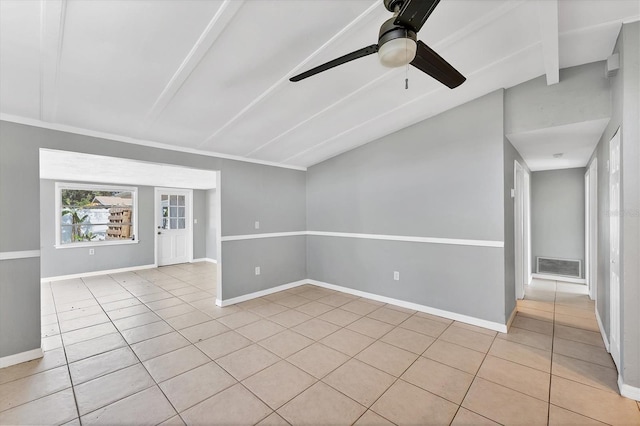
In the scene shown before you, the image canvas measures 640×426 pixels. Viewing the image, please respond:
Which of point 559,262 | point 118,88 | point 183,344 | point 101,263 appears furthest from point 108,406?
point 559,262

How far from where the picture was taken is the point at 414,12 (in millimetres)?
1233

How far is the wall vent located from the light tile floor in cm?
167

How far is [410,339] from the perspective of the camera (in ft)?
9.79

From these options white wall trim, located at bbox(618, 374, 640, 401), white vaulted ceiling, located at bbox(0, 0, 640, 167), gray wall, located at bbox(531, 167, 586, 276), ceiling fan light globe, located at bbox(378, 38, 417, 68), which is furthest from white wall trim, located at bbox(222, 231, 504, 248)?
gray wall, located at bbox(531, 167, 586, 276)

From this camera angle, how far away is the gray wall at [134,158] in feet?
8.24

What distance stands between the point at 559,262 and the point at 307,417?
5.93 metres

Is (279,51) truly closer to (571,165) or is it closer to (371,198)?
(371,198)

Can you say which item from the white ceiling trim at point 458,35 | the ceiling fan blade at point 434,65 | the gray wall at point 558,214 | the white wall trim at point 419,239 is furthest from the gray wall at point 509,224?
the gray wall at point 558,214

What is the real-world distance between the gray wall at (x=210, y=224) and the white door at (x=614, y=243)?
759cm

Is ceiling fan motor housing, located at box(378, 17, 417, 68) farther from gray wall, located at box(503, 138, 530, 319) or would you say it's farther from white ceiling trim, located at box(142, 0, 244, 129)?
gray wall, located at box(503, 138, 530, 319)

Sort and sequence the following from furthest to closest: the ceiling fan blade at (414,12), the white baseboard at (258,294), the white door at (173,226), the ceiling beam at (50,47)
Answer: the white door at (173,226), the white baseboard at (258,294), the ceiling beam at (50,47), the ceiling fan blade at (414,12)

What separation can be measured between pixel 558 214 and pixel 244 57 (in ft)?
20.5

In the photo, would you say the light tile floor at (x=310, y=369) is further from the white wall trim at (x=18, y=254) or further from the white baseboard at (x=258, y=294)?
the white wall trim at (x=18, y=254)

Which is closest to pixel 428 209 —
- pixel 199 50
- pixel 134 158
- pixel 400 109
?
pixel 400 109
